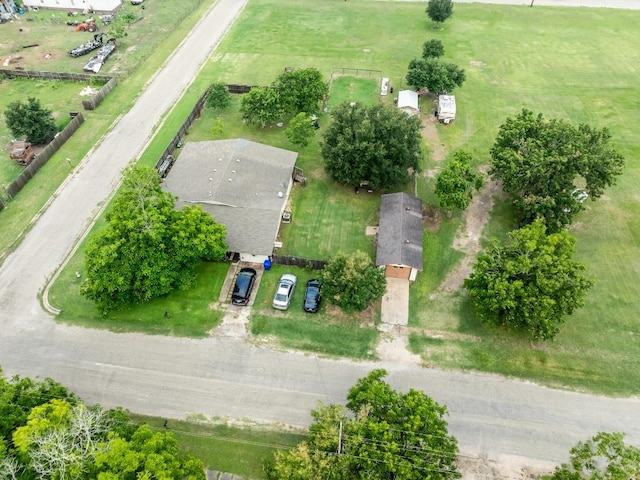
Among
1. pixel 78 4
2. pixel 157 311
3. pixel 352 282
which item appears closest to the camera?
pixel 352 282

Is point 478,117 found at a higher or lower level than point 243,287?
higher

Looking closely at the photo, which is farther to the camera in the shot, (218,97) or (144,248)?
(218,97)

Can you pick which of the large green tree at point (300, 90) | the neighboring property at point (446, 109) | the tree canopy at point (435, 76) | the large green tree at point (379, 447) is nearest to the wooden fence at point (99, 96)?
the large green tree at point (300, 90)

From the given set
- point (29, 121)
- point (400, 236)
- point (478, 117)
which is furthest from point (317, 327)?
point (29, 121)

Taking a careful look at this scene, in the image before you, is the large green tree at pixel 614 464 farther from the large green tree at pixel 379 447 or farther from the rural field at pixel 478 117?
the rural field at pixel 478 117

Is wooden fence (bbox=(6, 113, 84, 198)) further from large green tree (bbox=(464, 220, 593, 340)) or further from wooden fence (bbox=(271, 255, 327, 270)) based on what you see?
large green tree (bbox=(464, 220, 593, 340))

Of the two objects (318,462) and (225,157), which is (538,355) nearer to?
Result: (318,462)

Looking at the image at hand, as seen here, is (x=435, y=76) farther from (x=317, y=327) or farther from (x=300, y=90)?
(x=317, y=327)
